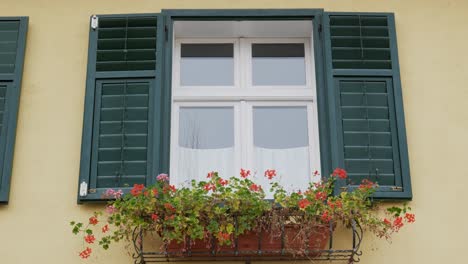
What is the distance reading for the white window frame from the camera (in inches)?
233

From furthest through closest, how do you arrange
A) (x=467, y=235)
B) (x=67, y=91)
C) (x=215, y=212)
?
(x=67, y=91) < (x=467, y=235) < (x=215, y=212)

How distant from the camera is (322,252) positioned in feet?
17.0

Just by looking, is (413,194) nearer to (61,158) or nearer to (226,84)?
(226,84)

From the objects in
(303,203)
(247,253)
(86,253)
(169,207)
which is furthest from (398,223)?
(86,253)

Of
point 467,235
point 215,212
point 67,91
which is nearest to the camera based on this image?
point 215,212

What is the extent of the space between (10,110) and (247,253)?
1.89 metres

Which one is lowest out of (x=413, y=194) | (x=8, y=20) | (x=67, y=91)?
(x=413, y=194)

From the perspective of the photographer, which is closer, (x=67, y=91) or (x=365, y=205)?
(x=365, y=205)

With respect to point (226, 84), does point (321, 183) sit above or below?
below

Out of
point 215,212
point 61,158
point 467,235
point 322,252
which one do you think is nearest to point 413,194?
point 467,235

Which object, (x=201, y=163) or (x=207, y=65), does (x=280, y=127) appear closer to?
(x=201, y=163)

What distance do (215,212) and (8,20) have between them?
7.15 ft

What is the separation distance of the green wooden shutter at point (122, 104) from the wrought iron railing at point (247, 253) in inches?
17.3

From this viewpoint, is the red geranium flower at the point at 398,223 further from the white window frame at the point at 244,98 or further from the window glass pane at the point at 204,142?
the window glass pane at the point at 204,142
